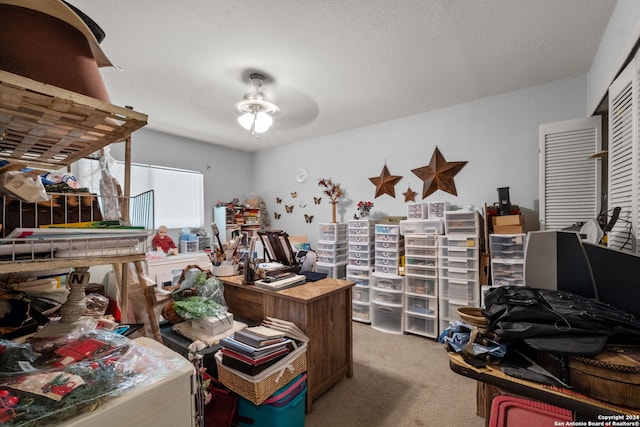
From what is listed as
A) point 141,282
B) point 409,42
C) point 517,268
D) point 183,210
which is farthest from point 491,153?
point 183,210

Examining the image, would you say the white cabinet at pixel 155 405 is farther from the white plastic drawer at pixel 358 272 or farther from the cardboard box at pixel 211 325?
the white plastic drawer at pixel 358 272

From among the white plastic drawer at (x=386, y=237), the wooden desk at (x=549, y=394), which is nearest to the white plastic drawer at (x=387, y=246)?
the white plastic drawer at (x=386, y=237)

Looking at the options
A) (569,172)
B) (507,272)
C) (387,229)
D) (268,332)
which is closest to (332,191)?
(387,229)

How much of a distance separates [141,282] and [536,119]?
3759 millimetres

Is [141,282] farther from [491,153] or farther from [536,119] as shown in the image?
[536,119]

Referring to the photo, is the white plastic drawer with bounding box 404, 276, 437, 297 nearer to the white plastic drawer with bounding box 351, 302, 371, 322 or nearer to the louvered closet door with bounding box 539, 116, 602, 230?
the white plastic drawer with bounding box 351, 302, 371, 322

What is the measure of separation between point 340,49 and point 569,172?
2.25 meters

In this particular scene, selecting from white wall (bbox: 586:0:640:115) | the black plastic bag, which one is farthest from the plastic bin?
white wall (bbox: 586:0:640:115)

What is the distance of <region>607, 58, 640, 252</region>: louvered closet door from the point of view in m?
1.33

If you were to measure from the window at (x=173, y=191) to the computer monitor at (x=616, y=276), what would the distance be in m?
4.48

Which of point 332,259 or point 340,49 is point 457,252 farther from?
point 340,49

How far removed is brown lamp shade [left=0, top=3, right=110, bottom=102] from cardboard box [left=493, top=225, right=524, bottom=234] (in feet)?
10.3

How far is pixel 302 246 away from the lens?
15.0ft

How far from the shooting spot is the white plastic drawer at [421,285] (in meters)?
3.07
